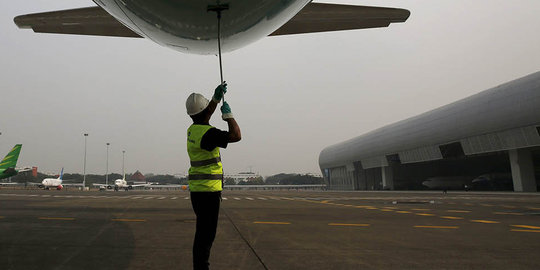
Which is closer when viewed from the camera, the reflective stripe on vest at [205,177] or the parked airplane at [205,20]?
the parked airplane at [205,20]

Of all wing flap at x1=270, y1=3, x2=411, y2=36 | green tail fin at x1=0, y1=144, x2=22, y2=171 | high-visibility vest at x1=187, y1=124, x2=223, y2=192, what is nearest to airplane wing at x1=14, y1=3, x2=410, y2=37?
wing flap at x1=270, y1=3, x2=411, y2=36

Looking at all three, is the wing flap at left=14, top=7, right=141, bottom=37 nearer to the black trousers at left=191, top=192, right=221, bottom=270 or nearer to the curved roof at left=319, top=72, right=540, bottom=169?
the black trousers at left=191, top=192, right=221, bottom=270

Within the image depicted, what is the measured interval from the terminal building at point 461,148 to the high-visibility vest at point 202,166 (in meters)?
41.6

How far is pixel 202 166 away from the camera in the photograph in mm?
3143

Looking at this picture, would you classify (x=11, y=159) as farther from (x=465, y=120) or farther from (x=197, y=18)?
(x=465, y=120)

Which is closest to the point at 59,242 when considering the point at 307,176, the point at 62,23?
the point at 62,23

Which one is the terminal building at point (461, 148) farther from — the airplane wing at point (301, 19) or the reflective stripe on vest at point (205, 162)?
the reflective stripe on vest at point (205, 162)

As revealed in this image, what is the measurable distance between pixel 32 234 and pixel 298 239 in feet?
15.7

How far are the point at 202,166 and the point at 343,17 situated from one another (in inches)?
122

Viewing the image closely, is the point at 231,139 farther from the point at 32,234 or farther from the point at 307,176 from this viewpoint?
the point at 307,176

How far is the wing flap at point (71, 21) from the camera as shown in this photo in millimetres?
4754

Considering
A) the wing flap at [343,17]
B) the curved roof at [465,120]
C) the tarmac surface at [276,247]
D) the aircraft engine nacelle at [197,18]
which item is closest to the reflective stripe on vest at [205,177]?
the tarmac surface at [276,247]

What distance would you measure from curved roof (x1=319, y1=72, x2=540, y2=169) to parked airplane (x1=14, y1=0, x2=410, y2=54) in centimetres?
3909

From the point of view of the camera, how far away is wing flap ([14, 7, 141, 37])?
4754mm
